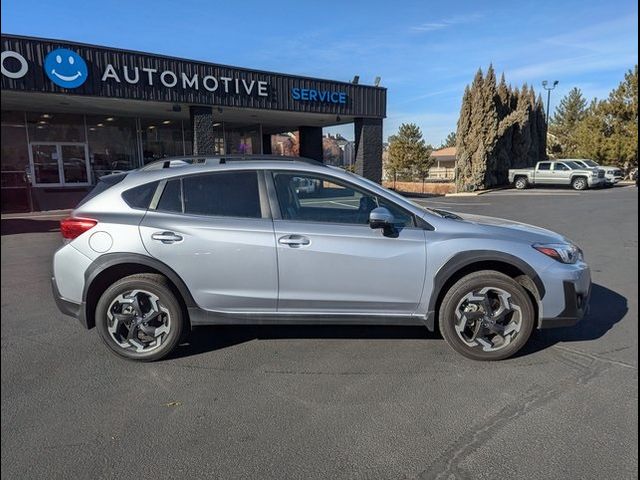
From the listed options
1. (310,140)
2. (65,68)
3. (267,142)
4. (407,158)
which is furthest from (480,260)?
(407,158)

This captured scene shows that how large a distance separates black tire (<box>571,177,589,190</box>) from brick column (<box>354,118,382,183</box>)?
566 inches

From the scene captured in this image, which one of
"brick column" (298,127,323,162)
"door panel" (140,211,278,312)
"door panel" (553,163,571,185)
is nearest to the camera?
"door panel" (140,211,278,312)

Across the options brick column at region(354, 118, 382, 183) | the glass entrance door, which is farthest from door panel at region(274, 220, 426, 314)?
the glass entrance door

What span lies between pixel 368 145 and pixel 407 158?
18.8m

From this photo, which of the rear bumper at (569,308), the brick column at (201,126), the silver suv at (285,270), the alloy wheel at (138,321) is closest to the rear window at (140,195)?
the silver suv at (285,270)

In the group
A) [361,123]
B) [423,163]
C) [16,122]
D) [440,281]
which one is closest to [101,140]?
[16,122]

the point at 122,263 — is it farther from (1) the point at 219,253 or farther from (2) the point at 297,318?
(2) the point at 297,318

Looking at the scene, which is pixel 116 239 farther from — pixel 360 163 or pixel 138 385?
pixel 360 163

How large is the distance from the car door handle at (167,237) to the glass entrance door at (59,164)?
19.7m

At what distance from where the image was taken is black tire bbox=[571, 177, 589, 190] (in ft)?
91.2

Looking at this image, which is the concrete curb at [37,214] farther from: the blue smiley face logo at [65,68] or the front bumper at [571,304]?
the front bumper at [571,304]

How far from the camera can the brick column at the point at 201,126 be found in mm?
16812

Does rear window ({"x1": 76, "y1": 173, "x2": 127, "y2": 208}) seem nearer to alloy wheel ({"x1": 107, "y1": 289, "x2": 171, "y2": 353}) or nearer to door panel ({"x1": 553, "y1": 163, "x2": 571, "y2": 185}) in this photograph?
alloy wheel ({"x1": 107, "y1": 289, "x2": 171, "y2": 353})

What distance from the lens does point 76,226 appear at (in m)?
3.79
